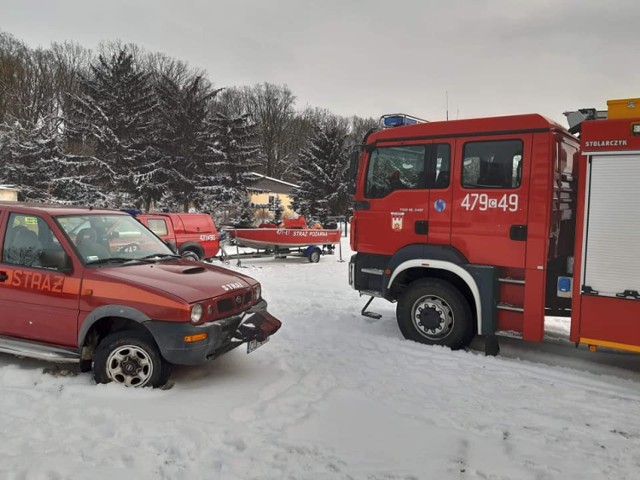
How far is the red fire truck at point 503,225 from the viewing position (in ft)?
16.6

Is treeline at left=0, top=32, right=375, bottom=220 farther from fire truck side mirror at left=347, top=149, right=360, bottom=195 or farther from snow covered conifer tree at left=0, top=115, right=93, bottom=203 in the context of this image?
fire truck side mirror at left=347, top=149, right=360, bottom=195

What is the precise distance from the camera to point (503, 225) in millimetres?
5836

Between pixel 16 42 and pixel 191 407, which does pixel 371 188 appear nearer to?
pixel 191 407

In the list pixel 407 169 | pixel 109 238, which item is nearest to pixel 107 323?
pixel 109 238

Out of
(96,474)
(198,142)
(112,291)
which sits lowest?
(96,474)

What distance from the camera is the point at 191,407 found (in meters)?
4.22

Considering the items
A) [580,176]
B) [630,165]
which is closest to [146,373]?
[580,176]

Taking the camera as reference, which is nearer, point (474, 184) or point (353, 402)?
point (353, 402)

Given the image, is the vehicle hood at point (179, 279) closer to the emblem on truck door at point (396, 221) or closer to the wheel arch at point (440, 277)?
the wheel arch at point (440, 277)

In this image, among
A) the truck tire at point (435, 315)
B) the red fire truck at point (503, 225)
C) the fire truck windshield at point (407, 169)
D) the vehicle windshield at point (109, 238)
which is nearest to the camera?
the vehicle windshield at point (109, 238)

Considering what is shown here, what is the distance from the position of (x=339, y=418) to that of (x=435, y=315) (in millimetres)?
2654

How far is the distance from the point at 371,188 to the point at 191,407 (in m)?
4.10

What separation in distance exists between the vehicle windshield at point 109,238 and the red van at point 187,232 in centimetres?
737

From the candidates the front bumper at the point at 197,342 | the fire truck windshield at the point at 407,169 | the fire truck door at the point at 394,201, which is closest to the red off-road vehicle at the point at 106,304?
the front bumper at the point at 197,342
